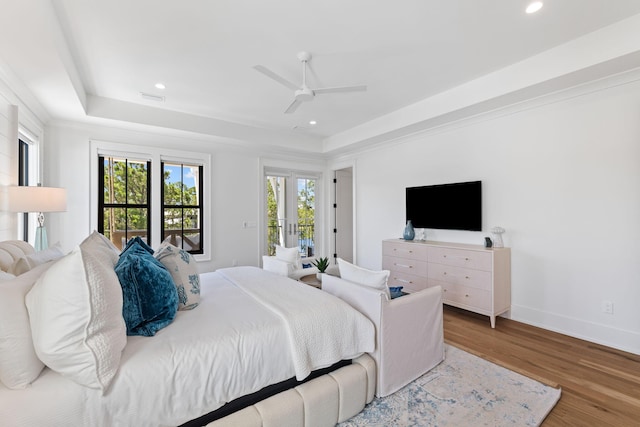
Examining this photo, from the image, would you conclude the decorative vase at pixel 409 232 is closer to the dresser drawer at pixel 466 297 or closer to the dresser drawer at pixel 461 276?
the dresser drawer at pixel 461 276

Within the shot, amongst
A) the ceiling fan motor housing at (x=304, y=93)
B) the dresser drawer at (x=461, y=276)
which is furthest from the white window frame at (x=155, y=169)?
the dresser drawer at (x=461, y=276)

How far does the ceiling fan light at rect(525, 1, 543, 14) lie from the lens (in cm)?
209

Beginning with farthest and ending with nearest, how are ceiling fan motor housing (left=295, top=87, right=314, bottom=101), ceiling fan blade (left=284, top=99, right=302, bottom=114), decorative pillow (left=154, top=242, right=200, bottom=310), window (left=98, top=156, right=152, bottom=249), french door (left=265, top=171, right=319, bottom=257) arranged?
french door (left=265, top=171, right=319, bottom=257) → window (left=98, top=156, right=152, bottom=249) → ceiling fan blade (left=284, top=99, right=302, bottom=114) → ceiling fan motor housing (left=295, top=87, right=314, bottom=101) → decorative pillow (left=154, top=242, right=200, bottom=310)

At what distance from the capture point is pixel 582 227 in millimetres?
2922

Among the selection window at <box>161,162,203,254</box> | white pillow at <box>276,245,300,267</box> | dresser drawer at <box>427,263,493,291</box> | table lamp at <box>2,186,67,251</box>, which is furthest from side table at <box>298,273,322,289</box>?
table lamp at <box>2,186,67,251</box>

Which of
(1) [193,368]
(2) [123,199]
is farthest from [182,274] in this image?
A: (2) [123,199]

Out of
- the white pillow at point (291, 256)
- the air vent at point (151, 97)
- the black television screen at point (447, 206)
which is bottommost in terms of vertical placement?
the white pillow at point (291, 256)

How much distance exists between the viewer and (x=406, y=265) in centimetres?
416

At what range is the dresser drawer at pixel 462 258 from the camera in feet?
10.6

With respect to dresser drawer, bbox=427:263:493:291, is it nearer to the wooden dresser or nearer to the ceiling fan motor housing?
the wooden dresser

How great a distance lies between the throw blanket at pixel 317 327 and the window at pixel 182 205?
125 inches

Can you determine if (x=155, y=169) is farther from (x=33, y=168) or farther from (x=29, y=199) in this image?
(x=29, y=199)

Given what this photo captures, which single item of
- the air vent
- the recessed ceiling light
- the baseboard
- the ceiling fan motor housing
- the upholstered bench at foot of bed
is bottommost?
the baseboard

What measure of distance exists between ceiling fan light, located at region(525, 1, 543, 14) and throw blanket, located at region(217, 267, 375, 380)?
8.46 feet
